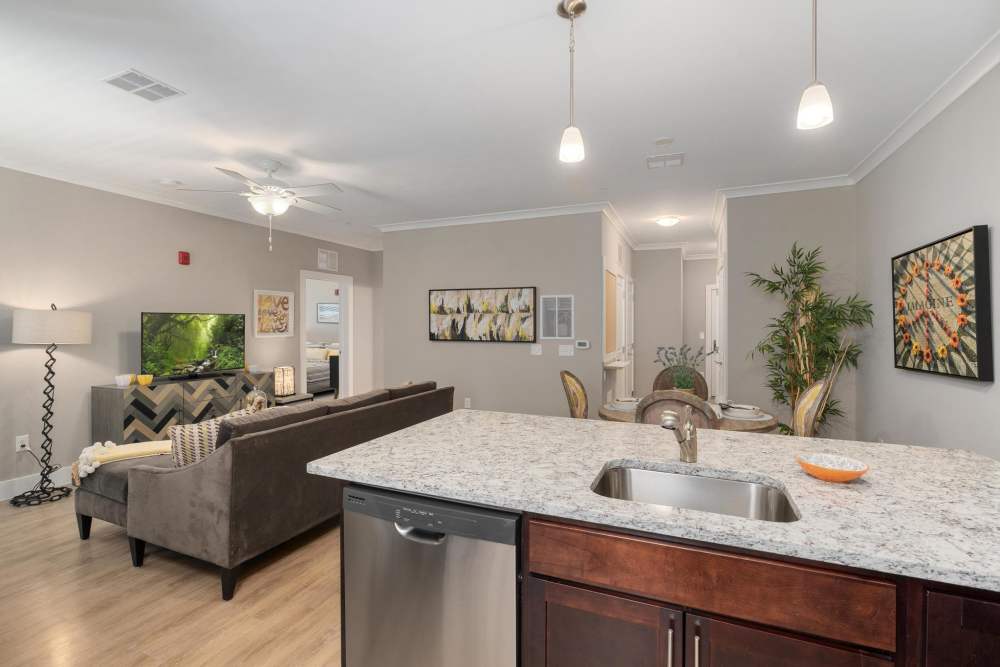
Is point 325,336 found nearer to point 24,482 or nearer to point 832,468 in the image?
point 24,482

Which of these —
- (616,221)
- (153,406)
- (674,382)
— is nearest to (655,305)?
(616,221)

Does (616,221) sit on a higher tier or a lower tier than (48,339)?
higher

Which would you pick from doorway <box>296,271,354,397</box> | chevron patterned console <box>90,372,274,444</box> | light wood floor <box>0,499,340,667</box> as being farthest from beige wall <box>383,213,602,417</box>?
light wood floor <box>0,499,340,667</box>

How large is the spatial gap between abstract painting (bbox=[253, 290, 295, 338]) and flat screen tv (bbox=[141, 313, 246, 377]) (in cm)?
29

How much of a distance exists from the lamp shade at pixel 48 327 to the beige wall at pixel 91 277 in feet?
1.16

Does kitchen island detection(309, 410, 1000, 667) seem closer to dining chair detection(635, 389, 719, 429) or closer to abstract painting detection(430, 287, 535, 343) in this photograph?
dining chair detection(635, 389, 719, 429)

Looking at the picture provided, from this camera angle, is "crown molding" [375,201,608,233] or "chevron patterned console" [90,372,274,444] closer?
"chevron patterned console" [90,372,274,444]

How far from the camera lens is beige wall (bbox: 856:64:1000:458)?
7.88 feet

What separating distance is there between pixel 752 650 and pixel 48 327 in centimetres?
485

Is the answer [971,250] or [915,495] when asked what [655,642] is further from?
[971,250]

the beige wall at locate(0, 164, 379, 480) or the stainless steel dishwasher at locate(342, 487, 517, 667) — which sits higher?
the beige wall at locate(0, 164, 379, 480)

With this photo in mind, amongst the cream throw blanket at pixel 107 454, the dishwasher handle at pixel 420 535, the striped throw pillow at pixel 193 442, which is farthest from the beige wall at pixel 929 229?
the cream throw blanket at pixel 107 454

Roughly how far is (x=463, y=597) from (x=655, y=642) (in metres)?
0.53

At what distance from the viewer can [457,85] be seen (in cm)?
264
